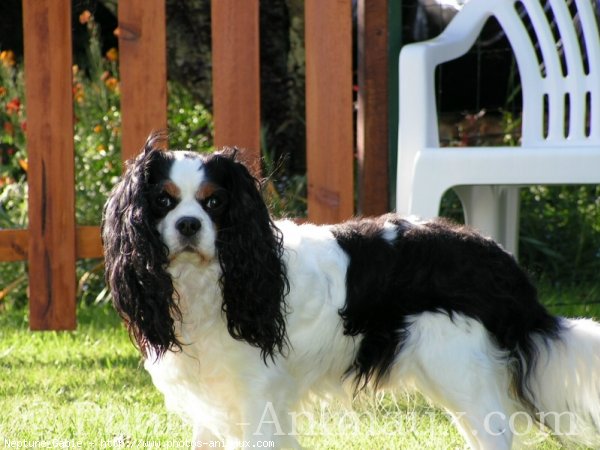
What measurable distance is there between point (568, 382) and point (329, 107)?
172 cm

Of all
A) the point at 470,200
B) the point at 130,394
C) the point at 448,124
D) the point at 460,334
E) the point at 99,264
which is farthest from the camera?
the point at 448,124

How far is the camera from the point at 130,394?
4.17 m

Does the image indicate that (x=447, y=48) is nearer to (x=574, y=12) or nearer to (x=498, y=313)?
(x=498, y=313)

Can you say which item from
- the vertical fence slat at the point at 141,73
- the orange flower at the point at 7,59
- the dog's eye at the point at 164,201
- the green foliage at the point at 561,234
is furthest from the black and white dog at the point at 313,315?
the orange flower at the point at 7,59

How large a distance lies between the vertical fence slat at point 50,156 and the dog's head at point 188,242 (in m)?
1.56

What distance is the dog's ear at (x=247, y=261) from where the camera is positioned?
3098mm

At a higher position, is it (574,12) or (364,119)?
(574,12)

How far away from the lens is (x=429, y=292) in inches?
127

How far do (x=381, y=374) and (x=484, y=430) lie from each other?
0.32 meters

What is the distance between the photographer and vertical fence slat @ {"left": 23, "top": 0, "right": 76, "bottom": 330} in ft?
15.3

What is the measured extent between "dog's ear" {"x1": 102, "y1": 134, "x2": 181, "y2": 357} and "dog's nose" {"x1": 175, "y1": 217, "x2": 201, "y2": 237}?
0.08m

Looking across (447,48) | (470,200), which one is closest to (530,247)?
(470,200)

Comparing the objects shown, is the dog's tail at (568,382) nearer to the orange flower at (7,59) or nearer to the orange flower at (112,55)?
the orange flower at (112,55)

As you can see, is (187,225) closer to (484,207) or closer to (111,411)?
(111,411)
